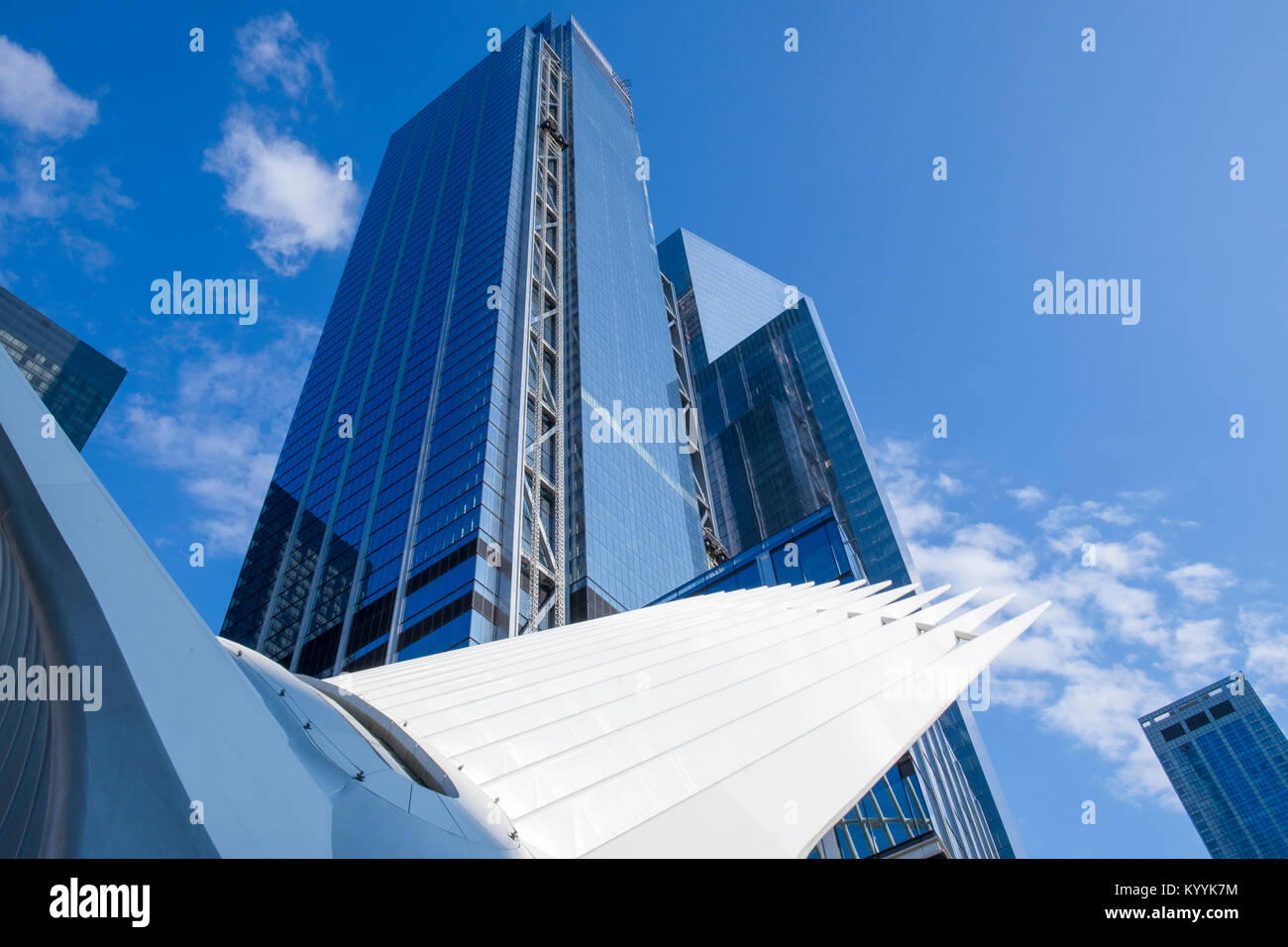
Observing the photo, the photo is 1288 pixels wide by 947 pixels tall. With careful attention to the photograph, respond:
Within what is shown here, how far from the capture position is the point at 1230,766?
15362 cm

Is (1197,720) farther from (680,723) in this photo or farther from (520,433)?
(680,723)

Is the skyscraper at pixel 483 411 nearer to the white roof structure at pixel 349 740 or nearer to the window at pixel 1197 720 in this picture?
the white roof structure at pixel 349 740

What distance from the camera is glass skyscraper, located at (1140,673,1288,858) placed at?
148500mm

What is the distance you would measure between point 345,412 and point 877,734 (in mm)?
72076

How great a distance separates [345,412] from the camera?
75.8 meters

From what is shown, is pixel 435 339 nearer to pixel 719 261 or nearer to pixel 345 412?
pixel 345 412

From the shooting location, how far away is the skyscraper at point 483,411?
5209 centimetres

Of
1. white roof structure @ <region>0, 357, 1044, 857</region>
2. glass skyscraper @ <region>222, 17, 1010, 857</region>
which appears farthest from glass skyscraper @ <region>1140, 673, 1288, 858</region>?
white roof structure @ <region>0, 357, 1044, 857</region>

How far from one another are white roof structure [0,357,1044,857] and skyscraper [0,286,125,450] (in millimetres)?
95448

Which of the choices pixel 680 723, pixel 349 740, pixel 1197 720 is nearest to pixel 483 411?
pixel 680 723

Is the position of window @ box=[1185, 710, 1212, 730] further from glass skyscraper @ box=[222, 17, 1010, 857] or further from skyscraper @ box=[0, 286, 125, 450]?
skyscraper @ box=[0, 286, 125, 450]

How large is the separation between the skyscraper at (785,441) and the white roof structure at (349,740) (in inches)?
2743
